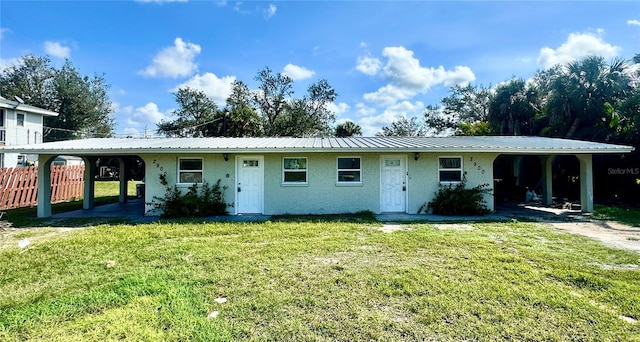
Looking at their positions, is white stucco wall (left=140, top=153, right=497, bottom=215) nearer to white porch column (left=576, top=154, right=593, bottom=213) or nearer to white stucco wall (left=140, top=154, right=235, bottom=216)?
white stucco wall (left=140, top=154, right=235, bottom=216)

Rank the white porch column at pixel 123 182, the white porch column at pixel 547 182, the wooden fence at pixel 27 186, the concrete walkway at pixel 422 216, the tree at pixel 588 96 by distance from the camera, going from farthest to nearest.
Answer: the tree at pixel 588 96
the white porch column at pixel 123 182
the white porch column at pixel 547 182
the wooden fence at pixel 27 186
the concrete walkway at pixel 422 216

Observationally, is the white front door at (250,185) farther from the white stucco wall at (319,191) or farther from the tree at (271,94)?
the tree at (271,94)

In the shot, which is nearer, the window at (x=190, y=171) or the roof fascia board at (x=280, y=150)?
the roof fascia board at (x=280, y=150)

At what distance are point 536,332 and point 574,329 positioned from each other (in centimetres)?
45

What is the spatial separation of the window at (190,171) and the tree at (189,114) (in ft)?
85.4

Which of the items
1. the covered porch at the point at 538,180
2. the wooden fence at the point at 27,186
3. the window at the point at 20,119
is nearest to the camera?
the wooden fence at the point at 27,186

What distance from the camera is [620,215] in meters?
11.3

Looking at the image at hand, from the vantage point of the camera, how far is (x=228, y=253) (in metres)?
6.32

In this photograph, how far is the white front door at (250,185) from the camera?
466 inches

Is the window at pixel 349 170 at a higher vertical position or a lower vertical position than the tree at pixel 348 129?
lower

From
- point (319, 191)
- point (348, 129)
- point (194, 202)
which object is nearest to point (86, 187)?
point (194, 202)

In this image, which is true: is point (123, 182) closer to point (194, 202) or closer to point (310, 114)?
point (194, 202)

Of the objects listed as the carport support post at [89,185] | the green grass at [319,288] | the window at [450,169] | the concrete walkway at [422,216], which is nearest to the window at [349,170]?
the concrete walkway at [422,216]

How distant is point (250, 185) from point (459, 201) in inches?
300
